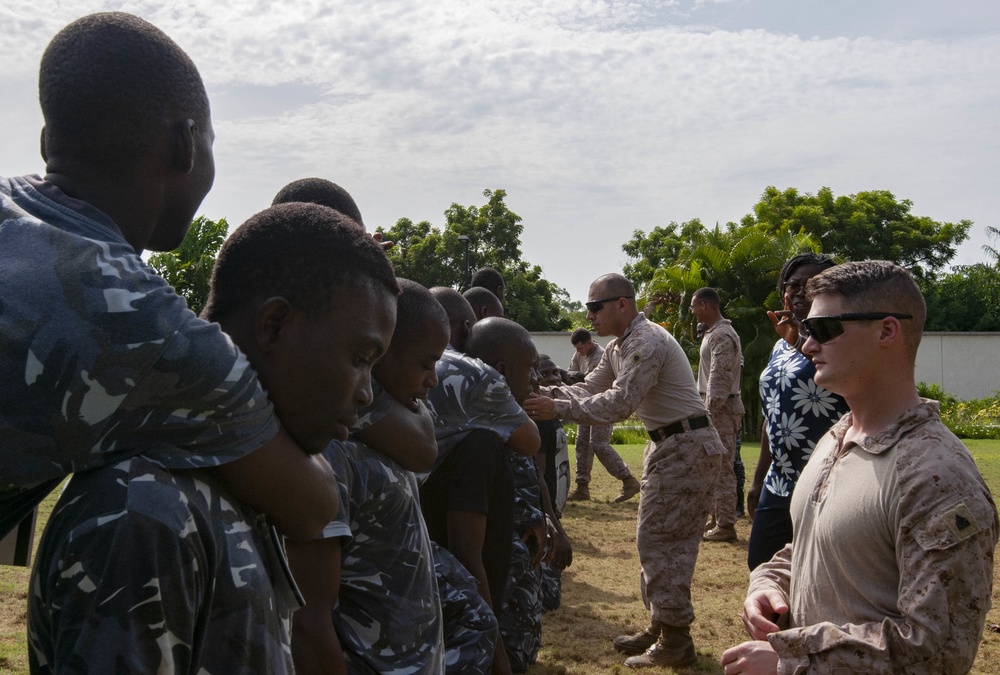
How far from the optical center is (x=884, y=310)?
2.83 meters

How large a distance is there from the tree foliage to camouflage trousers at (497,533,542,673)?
A: 36.8m

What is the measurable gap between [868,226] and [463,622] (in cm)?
4382

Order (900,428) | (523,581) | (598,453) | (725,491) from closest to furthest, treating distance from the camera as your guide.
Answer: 1. (900,428)
2. (523,581)
3. (725,491)
4. (598,453)

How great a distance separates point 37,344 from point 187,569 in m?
0.36

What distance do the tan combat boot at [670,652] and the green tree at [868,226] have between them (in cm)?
3741

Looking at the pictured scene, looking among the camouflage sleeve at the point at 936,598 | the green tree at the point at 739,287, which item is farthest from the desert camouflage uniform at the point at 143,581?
the green tree at the point at 739,287

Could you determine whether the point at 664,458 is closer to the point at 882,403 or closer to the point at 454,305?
the point at 454,305

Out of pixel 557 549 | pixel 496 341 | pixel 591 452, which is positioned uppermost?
pixel 496 341

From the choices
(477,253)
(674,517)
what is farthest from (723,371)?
(477,253)

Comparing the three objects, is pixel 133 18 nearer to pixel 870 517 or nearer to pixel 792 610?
pixel 870 517

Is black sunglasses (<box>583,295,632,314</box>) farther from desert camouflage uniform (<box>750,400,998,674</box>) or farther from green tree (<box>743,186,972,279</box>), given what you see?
green tree (<box>743,186,972,279</box>)

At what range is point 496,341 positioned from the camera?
4250 mm

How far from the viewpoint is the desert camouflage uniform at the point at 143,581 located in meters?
1.20

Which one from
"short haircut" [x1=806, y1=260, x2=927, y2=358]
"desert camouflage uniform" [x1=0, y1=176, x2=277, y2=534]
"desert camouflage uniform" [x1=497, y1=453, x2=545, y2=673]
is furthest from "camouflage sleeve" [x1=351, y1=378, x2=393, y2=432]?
"desert camouflage uniform" [x1=497, y1=453, x2=545, y2=673]
